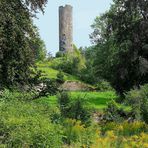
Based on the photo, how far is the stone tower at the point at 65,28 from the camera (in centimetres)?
9750

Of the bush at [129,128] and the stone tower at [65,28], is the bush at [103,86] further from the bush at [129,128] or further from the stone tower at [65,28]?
the bush at [129,128]

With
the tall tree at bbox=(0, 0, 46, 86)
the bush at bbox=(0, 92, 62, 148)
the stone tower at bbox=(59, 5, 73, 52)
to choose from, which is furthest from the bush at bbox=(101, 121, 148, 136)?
the stone tower at bbox=(59, 5, 73, 52)

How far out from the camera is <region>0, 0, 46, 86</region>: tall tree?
17797 mm

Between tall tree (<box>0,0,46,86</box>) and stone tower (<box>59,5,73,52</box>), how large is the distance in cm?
7784

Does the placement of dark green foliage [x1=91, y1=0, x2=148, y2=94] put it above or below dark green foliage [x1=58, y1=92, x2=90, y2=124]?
above

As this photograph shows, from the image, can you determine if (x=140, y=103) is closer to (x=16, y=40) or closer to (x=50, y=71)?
(x=16, y=40)

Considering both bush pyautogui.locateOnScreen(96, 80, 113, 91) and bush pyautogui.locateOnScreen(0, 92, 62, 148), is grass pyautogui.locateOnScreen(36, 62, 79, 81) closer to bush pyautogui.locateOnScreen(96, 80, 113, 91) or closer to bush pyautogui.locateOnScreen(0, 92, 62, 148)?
bush pyautogui.locateOnScreen(96, 80, 113, 91)

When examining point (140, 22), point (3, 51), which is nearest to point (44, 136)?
A: point (3, 51)

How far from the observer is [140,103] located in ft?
79.4

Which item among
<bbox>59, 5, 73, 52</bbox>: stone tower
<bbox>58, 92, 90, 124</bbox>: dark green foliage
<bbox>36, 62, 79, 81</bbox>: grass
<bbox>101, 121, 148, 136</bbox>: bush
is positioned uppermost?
<bbox>59, 5, 73, 52</bbox>: stone tower

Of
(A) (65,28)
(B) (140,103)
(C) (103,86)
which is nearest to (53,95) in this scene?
(B) (140,103)

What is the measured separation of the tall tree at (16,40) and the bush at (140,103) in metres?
4.83

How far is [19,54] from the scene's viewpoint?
60.4ft

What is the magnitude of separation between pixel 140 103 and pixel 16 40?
25.2 feet
